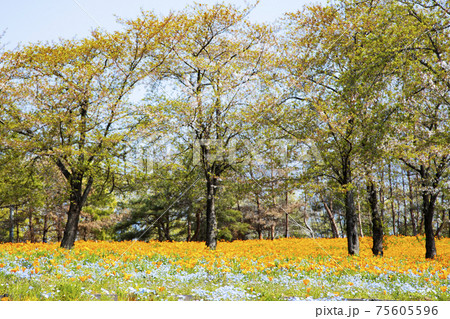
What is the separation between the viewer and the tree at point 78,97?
11875 mm

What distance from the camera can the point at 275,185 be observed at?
486 inches

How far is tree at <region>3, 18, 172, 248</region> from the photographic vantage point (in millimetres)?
11875

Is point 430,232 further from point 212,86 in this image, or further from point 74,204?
point 74,204

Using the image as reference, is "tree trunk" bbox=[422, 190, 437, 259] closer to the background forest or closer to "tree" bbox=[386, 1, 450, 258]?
the background forest

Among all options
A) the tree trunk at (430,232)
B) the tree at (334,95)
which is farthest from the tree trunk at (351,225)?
the tree trunk at (430,232)

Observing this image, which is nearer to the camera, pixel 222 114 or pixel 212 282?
pixel 212 282

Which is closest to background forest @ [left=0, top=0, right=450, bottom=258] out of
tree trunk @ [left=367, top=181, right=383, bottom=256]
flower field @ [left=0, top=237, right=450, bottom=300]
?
tree trunk @ [left=367, top=181, right=383, bottom=256]

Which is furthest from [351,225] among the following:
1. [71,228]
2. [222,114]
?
[71,228]

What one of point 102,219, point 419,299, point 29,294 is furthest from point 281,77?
point 102,219

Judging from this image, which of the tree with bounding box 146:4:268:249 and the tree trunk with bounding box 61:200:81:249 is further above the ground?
the tree with bounding box 146:4:268:249

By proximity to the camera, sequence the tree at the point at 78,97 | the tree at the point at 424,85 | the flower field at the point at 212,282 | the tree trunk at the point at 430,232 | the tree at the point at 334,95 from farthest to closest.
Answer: the tree trunk at the point at 430,232 → the tree at the point at 78,97 → the tree at the point at 334,95 → the tree at the point at 424,85 → the flower field at the point at 212,282

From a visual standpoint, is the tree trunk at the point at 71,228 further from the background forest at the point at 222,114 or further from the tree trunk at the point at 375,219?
the tree trunk at the point at 375,219

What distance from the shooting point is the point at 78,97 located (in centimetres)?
1220

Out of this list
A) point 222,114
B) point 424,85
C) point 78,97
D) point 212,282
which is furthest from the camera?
point 222,114
